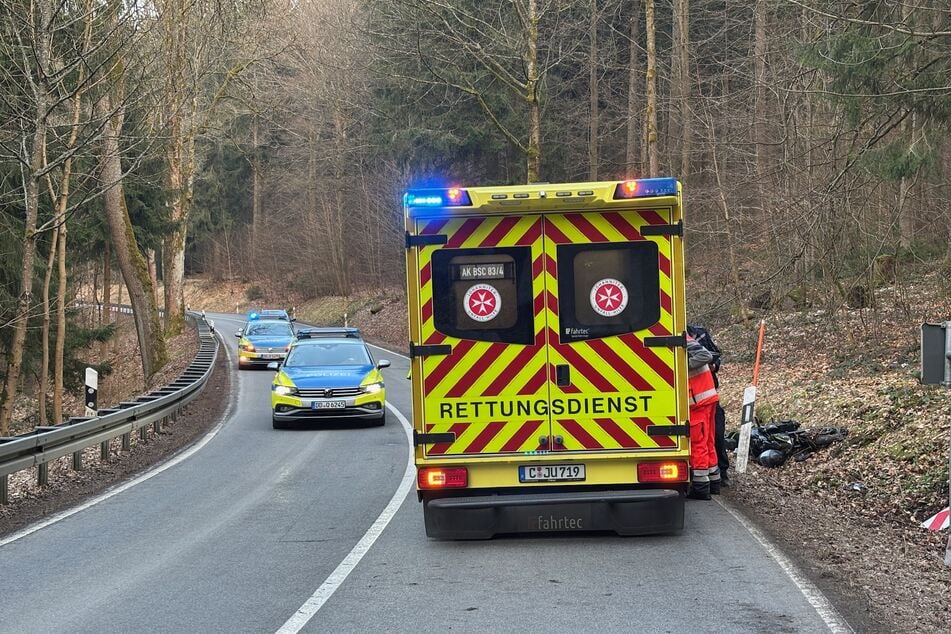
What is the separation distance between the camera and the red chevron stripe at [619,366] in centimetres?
812

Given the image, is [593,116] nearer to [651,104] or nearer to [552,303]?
[651,104]

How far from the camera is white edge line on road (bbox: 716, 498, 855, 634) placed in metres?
5.93

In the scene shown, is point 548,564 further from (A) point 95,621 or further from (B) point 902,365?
(B) point 902,365

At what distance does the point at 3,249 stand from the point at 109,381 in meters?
16.7

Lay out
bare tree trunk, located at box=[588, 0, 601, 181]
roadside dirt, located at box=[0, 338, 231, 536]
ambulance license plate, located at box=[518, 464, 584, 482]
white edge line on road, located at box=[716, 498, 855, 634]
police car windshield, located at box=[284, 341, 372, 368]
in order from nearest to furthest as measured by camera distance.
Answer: white edge line on road, located at box=[716, 498, 855, 634] → ambulance license plate, located at box=[518, 464, 584, 482] → roadside dirt, located at box=[0, 338, 231, 536] → police car windshield, located at box=[284, 341, 372, 368] → bare tree trunk, located at box=[588, 0, 601, 181]

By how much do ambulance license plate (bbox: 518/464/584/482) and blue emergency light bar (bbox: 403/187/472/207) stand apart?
216 centimetres

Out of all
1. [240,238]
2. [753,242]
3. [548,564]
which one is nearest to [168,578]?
[548,564]

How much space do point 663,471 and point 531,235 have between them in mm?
2145

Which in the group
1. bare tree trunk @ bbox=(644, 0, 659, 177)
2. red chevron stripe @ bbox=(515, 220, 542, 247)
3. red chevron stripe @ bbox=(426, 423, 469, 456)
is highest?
bare tree trunk @ bbox=(644, 0, 659, 177)

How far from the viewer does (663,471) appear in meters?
8.12

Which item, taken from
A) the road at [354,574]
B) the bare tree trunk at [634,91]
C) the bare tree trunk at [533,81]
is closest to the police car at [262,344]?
the bare tree trunk at [533,81]

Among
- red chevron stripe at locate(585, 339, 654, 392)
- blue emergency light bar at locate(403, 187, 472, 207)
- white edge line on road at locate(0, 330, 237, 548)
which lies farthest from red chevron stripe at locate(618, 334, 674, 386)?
white edge line on road at locate(0, 330, 237, 548)

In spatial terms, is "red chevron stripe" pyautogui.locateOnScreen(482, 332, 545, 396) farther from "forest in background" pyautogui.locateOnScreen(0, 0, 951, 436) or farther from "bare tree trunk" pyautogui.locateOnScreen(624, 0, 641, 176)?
"bare tree trunk" pyautogui.locateOnScreen(624, 0, 641, 176)

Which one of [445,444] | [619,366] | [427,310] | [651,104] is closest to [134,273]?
[651,104]
